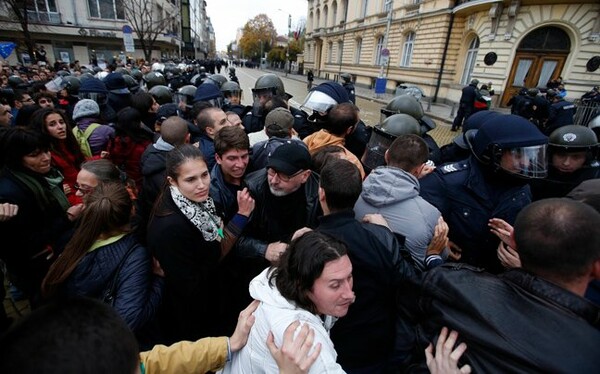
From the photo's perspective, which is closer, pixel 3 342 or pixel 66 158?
pixel 3 342

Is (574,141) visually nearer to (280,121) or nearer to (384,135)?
(384,135)

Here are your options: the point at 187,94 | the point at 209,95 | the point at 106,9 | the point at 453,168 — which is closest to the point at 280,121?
the point at 453,168

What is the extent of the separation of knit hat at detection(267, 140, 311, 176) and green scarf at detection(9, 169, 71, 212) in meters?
1.87

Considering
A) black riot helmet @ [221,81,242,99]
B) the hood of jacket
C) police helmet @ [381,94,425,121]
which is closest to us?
the hood of jacket

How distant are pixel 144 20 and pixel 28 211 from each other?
35.8m

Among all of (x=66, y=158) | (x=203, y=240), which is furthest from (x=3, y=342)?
(x=66, y=158)

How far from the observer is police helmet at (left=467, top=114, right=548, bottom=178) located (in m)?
2.12

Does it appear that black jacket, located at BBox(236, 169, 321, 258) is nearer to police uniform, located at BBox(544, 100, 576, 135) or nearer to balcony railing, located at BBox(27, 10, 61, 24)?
police uniform, located at BBox(544, 100, 576, 135)

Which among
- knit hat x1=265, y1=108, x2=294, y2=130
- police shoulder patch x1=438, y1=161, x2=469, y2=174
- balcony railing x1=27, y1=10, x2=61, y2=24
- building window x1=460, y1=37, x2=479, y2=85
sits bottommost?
police shoulder patch x1=438, y1=161, x2=469, y2=174

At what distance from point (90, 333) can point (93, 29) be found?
126 ft

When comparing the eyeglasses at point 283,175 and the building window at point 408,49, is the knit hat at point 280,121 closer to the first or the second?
the eyeglasses at point 283,175

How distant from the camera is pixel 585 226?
1183 millimetres

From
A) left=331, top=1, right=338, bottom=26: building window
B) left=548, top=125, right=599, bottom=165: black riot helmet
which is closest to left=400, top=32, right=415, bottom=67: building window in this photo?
left=331, top=1, right=338, bottom=26: building window

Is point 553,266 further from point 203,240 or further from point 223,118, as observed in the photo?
point 223,118
